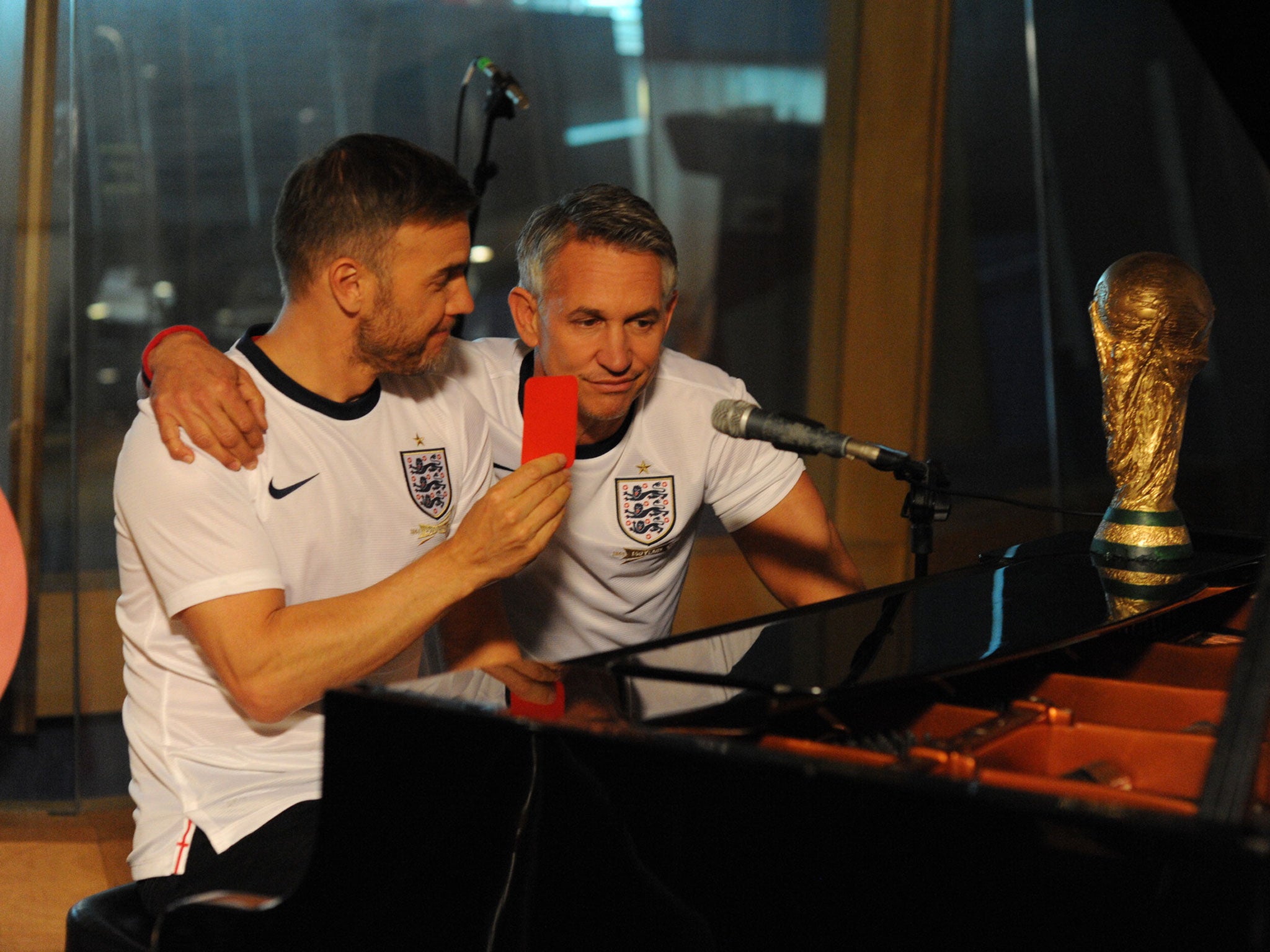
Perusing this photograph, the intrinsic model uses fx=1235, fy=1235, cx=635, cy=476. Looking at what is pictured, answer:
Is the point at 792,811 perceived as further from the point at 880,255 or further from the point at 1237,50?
the point at 880,255

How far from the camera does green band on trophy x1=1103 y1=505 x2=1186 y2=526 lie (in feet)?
6.82

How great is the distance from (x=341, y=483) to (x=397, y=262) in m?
0.32

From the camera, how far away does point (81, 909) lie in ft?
5.10

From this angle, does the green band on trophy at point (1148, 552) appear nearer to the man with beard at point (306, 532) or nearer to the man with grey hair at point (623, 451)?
the man with grey hair at point (623, 451)

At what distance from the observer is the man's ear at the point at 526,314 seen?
2129mm

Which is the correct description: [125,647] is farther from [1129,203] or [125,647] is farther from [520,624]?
[1129,203]

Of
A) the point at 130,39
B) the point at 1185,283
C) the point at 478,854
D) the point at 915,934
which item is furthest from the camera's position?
the point at 130,39

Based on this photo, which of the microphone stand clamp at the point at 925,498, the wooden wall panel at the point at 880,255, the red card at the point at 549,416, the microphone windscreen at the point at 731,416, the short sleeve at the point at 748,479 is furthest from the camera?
the wooden wall panel at the point at 880,255

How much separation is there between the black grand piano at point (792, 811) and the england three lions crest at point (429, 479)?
0.53 m

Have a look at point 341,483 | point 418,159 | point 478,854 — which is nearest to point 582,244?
point 418,159

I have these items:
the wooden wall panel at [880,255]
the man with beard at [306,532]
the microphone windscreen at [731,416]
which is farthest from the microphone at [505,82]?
the wooden wall panel at [880,255]

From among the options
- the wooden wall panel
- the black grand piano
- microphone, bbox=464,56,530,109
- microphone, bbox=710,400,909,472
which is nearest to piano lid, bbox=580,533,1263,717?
the black grand piano

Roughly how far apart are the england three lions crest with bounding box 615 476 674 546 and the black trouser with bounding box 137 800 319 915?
804mm

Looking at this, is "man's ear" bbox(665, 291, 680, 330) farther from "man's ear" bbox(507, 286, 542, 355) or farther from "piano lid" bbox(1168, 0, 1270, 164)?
"piano lid" bbox(1168, 0, 1270, 164)
